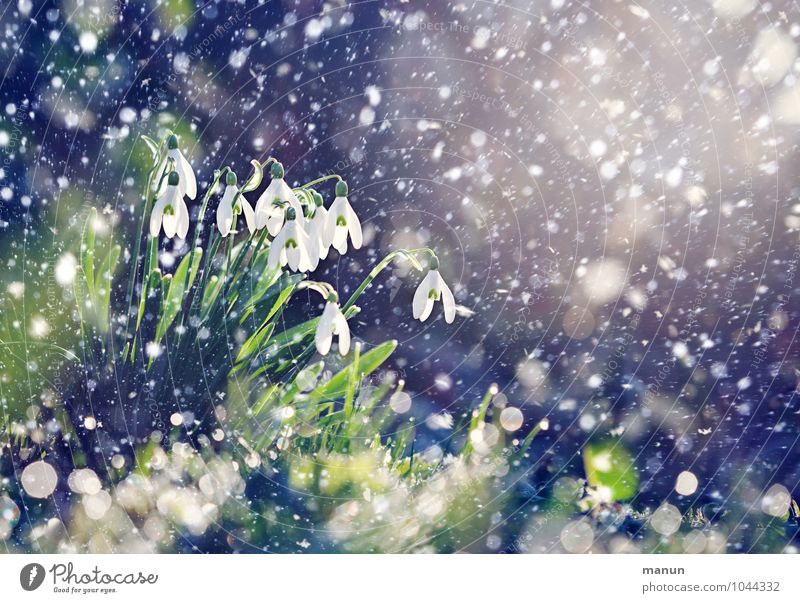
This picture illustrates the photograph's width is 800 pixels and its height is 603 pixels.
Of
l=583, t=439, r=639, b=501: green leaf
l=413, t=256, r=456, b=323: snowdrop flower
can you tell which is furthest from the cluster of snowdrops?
l=583, t=439, r=639, b=501: green leaf

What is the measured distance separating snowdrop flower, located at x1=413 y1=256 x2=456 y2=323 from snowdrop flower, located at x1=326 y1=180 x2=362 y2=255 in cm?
12

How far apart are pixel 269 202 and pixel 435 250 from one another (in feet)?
0.77

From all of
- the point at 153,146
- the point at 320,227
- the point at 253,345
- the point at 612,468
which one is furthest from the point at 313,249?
the point at 612,468

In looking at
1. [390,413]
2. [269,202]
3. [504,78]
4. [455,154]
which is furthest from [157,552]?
[504,78]

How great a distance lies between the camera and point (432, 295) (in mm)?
791

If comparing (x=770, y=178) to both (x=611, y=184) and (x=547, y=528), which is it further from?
(x=547, y=528)

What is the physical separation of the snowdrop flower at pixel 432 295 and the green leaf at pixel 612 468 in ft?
0.93

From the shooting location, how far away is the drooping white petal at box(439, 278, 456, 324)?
80cm

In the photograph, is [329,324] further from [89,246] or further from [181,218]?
[89,246]

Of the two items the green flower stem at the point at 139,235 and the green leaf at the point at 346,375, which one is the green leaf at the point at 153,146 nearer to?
the green flower stem at the point at 139,235

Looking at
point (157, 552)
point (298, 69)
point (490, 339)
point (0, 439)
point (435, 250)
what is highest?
point (298, 69)

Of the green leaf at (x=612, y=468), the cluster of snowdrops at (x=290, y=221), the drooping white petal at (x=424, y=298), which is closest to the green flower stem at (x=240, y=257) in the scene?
the cluster of snowdrops at (x=290, y=221)

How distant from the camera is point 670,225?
83 centimetres

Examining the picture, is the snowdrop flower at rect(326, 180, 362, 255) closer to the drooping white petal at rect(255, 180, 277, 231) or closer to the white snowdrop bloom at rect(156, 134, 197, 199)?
the drooping white petal at rect(255, 180, 277, 231)
